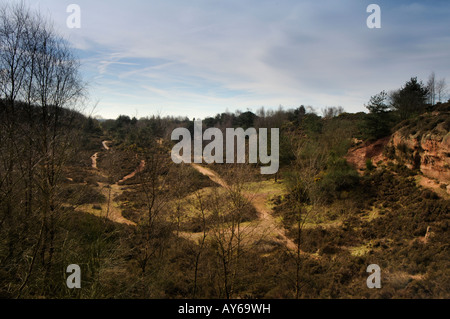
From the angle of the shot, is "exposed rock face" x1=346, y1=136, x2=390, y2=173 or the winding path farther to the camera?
"exposed rock face" x1=346, y1=136, x2=390, y2=173

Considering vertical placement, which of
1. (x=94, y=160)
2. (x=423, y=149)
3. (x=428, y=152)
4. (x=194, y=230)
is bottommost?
(x=194, y=230)

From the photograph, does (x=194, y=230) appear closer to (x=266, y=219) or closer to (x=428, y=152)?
(x=266, y=219)

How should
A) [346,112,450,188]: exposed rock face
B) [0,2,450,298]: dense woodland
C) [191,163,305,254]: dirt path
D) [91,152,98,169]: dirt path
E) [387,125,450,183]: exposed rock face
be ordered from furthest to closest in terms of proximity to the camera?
1. [91,152,98,169]: dirt path
2. [346,112,450,188]: exposed rock face
3. [387,125,450,183]: exposed rock face
4. [191,163,305,254]: dirt path
5. [0,2,450,298]: dense woodland

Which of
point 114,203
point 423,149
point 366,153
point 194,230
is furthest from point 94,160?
point 423,149

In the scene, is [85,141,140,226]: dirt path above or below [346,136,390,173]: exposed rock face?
below

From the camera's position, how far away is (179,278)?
8945mm

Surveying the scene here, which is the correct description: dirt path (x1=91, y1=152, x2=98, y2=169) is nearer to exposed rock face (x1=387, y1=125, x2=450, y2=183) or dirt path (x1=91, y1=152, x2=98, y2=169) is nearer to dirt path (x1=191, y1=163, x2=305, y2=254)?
dirt path (x1=191, y1=163, x2=305, y2=254)

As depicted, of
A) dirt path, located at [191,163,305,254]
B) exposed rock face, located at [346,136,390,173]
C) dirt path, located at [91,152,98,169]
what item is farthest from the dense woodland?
dirt path, located at [91,152,98,169]

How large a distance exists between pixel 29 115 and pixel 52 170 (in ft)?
7.43

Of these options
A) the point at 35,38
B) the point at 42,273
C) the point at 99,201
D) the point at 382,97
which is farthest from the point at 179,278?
the point at 382,97

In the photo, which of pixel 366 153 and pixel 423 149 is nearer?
pixel 423 149

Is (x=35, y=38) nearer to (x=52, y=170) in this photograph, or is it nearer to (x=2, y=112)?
(x=2, y=112)

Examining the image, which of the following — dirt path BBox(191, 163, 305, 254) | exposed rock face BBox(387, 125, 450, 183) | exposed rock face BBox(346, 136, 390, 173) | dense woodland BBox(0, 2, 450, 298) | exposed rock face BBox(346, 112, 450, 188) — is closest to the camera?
dense woodland BBox(0, 2, 450, 298)

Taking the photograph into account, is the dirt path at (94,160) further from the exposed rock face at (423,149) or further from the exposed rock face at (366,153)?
the exposed rock face at (423,149)
